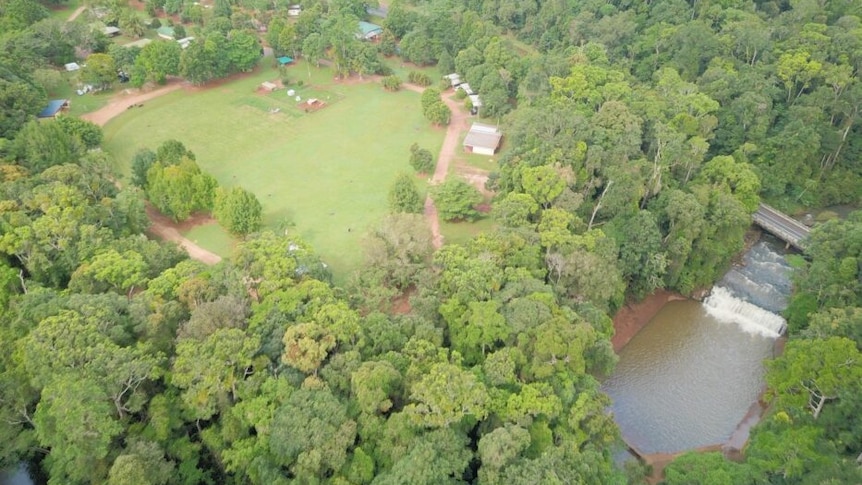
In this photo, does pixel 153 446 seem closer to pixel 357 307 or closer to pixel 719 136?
pixel 357 307

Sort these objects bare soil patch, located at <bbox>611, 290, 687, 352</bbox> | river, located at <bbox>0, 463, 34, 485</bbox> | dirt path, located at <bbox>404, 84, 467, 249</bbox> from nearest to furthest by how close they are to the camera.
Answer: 1. river, located at <bbox>0, 463, 34, 485</bbox>
2. bare soil patch, located at <bbox>611, 290, 687, 352</bbox>
3. dirt path, located at <bbox>404, 84, 467, 249</bbox>

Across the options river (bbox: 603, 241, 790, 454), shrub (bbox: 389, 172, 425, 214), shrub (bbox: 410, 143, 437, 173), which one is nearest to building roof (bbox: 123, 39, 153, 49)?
shrub (bbox: 410, 143, 437, 173)

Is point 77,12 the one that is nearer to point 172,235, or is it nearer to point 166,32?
point 166,32

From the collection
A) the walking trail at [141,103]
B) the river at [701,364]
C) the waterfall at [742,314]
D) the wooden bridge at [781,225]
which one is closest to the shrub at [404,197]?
the walking trail at [141,103]

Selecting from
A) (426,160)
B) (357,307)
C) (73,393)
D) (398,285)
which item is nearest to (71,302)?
(73,393)

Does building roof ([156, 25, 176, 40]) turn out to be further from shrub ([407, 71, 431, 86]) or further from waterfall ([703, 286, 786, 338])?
waterfall ([703, 286, 786, 338])

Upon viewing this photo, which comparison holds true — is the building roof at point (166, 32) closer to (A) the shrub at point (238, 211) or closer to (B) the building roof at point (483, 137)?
(A) the shrub at point (238, 211)

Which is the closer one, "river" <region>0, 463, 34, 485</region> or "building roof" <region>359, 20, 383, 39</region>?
"river" <region>0, 463, 34, 485</region>
